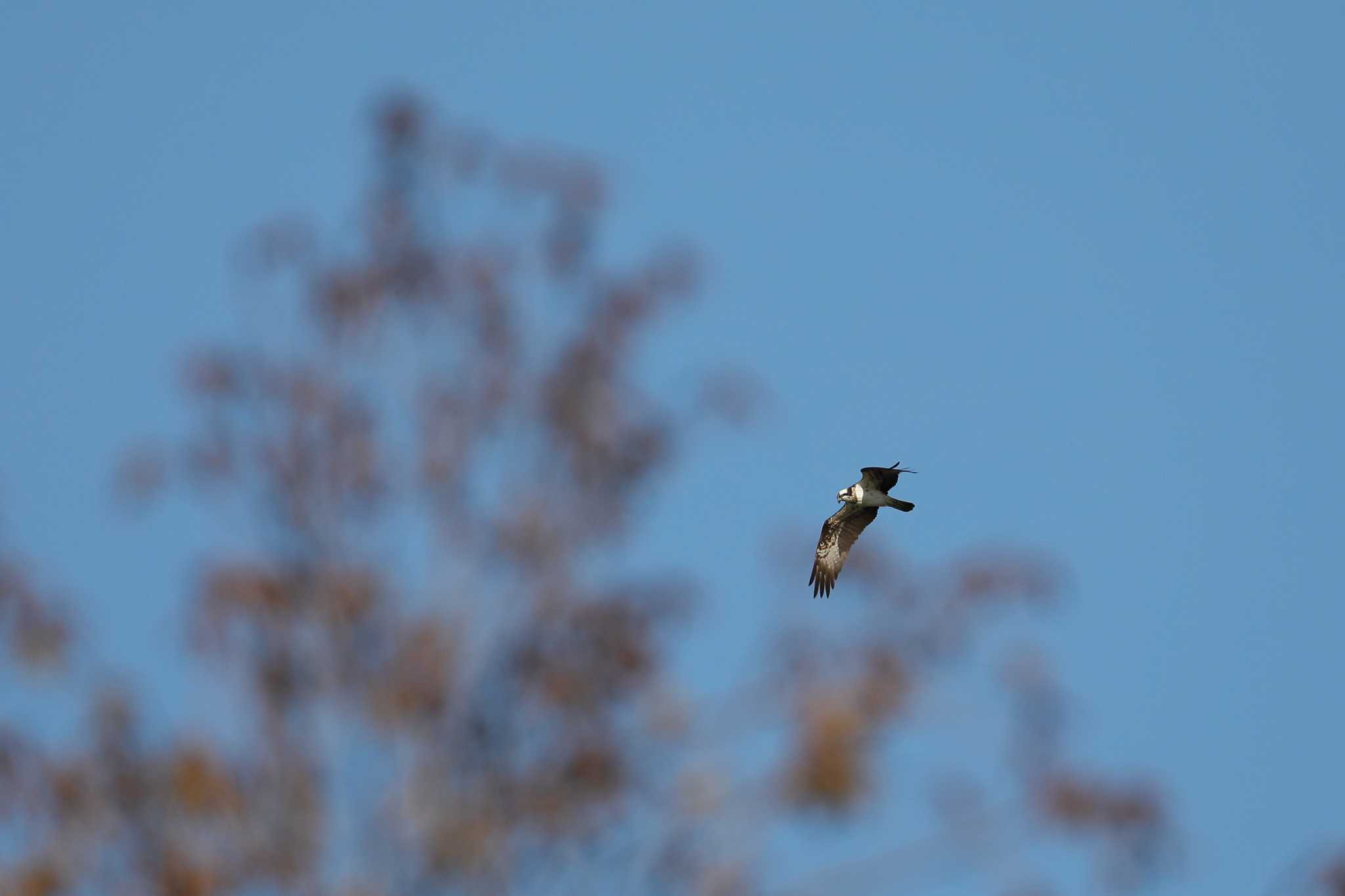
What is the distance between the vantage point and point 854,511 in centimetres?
1320

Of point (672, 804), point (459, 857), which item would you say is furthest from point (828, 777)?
point (459, 857)

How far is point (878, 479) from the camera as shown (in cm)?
1285

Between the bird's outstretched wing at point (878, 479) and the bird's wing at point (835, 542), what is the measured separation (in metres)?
0.24

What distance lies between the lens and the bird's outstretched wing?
12.7 m

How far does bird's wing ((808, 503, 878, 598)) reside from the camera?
12188 mm

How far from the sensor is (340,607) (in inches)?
350

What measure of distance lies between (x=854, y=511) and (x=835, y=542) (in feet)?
1.18

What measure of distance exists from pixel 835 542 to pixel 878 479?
1.59 feet

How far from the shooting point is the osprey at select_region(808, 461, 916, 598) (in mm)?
12570

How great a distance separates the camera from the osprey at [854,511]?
12570mm

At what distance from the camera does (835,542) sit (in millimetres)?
12922

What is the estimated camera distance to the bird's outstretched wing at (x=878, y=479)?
12719 millimetres

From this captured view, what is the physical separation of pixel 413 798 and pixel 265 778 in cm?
75

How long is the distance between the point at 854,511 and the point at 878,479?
1.39 feet
